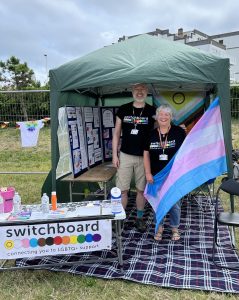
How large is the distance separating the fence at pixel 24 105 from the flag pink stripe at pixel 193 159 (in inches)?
115

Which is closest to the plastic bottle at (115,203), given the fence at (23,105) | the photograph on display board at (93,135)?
the photograph on display board at (93,135)

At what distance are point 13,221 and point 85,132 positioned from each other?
2107mm

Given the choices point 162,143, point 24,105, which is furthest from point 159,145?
point 24,105

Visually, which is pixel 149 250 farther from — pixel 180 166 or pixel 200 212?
pixel 200 212

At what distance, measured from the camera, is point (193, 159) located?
3.58 m

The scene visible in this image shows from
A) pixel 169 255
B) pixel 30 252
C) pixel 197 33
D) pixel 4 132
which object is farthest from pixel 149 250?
pixel 197 33

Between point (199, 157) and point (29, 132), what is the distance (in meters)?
3.50

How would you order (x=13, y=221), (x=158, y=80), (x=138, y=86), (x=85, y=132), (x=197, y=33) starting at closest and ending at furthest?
(x=13, y=221) < (x=158, y=80) < (x=138, y=86) < (x=85, y=132) < (x=197, y=33)

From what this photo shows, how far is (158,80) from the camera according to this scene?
3.44 m

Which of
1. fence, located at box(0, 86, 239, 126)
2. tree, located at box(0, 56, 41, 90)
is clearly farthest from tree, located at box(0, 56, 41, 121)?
fence, located at box(0, 86, 239, 126)

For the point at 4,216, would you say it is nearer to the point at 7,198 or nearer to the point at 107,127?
the point at 7,198

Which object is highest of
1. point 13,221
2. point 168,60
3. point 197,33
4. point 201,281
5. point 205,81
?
point 197,33

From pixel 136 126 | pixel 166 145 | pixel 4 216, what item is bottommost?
pixel 4 216

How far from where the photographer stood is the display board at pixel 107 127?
5481 mm
